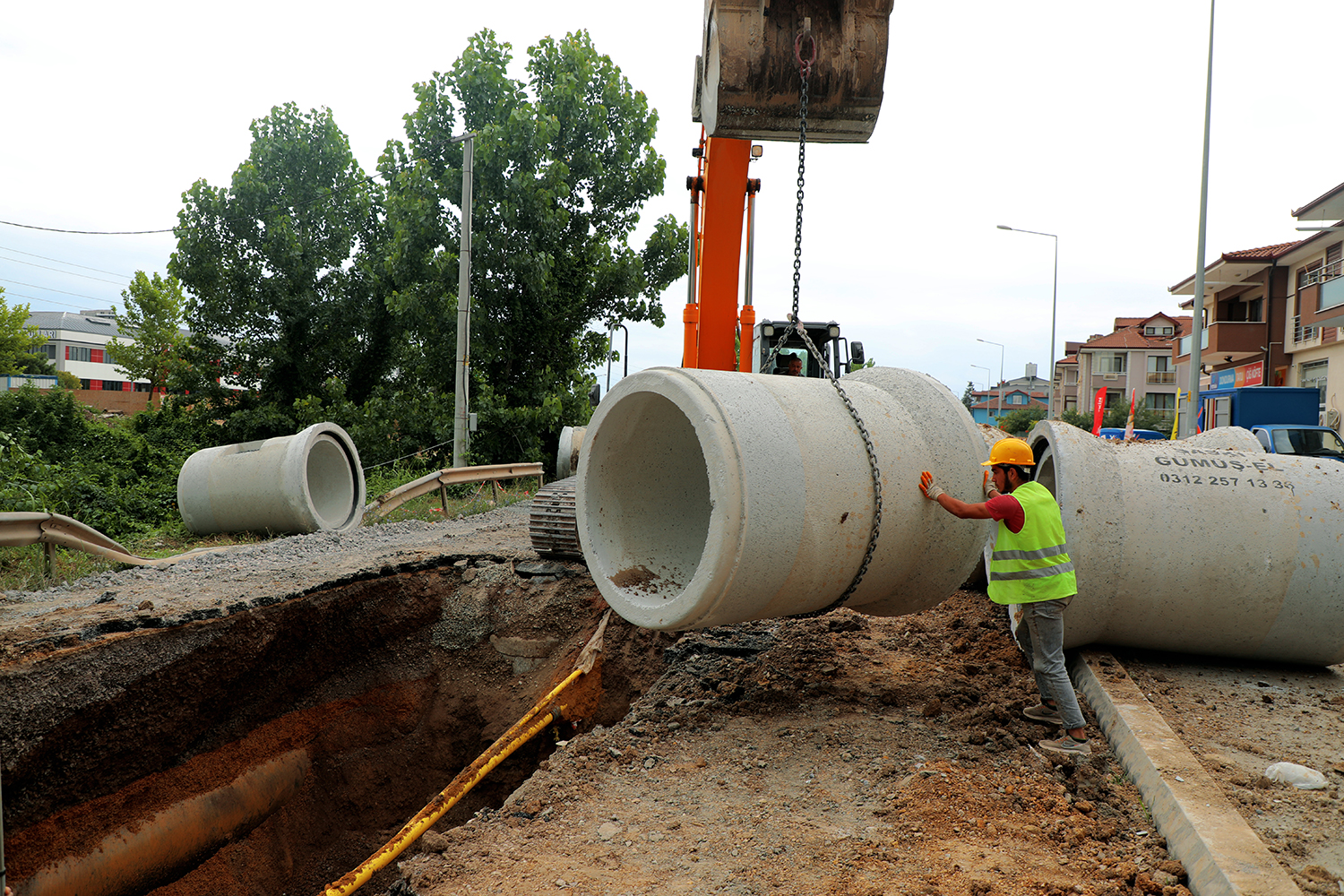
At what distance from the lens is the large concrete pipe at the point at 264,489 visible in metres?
10.3

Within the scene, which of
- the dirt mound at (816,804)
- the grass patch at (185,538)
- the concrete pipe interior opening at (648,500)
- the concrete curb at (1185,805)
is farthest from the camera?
the grass patch at (185,538)

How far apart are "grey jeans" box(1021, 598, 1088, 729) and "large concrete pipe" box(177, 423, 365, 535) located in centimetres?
818

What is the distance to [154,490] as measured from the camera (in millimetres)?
13750

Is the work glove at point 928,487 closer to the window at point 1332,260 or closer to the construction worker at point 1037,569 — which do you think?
the construction worker at point 1037,569

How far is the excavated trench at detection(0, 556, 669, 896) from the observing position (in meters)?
5.27

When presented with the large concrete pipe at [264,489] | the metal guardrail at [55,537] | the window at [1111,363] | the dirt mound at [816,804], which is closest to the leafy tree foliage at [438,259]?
the large concrete pipe at [264,489]

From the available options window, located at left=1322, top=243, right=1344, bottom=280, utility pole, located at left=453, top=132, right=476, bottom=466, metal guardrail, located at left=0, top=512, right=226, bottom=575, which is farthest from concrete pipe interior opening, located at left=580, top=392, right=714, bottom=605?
window, located at left=1322, top=243, right=1344, bottom=280

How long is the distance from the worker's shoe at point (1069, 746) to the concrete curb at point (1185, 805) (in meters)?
0.14

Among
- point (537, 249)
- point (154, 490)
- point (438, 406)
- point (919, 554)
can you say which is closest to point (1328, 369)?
point (537, 249)

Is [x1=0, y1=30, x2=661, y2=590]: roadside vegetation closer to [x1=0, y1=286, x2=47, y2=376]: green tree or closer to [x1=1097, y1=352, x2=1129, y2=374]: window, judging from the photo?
[x1=0, y1=286, x2=47, y2=376]: green tree

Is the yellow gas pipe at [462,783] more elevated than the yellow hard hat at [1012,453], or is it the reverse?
the yellow hard hat at [1012,453]

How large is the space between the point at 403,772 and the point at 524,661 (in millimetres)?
1296

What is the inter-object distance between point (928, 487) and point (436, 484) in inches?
365

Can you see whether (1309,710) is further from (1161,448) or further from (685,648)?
(685,648)
